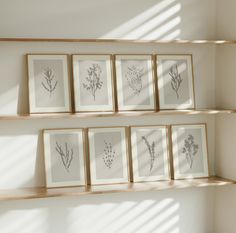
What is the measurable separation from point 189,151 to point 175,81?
1.57 feet

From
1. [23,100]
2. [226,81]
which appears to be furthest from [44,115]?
[226,81]

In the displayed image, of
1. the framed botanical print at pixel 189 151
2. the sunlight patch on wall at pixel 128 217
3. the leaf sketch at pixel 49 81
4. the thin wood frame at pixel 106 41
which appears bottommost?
the sunlight patch on wall at pixel 128 217

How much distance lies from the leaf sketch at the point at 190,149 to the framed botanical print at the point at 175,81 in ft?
0.74

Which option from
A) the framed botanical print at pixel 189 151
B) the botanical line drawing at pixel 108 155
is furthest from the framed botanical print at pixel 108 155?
the framed botanical print at pixel 189 151

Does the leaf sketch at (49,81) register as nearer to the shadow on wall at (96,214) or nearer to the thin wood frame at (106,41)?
the thin wood frame at (106,41)

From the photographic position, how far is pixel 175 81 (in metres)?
3.44

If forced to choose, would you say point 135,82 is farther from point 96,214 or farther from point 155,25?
point 96,214

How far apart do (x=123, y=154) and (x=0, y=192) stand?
0.80 meters

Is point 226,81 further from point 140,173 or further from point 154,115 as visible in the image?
point 140,173

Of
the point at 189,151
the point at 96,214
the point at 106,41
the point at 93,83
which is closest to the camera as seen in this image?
the point at 106,41

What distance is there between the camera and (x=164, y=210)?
11.5 feet

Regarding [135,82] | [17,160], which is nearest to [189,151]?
[135,82]

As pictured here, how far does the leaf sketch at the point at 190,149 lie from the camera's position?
3480 mm

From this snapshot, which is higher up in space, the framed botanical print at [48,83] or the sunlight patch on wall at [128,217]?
the framed botanical print at [48,83]
